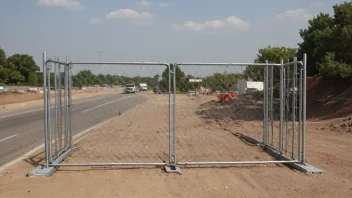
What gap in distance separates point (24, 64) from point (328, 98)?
3571 inches

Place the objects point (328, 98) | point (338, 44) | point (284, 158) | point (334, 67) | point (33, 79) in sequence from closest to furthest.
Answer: point (284, 158) → point (334, 67) → point (338, 44) → point (328, 98) → point (33, 79)

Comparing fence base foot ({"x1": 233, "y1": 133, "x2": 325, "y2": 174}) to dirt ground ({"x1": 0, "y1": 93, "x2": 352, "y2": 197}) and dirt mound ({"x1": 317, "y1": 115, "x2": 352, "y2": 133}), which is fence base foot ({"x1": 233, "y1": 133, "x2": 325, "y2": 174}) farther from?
dirt mound ({"x1": 317, "y1": 115, "x2": 352, "y2": 133})

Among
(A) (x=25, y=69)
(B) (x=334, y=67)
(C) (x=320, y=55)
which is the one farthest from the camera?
(A) (x=25, y=69)

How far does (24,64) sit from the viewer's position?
99.8 m

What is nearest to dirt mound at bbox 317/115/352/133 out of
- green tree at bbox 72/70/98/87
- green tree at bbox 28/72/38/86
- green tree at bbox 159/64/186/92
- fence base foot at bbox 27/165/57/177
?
green tree at bbox 159/64/186/92

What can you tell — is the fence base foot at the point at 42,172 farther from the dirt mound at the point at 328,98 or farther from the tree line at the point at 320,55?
the dirt mound at the point at 328,98

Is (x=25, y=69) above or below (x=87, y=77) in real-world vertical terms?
above

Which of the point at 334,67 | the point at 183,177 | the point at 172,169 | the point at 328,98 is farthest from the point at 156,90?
the point at 328,98

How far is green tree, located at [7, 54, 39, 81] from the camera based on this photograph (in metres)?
98.2

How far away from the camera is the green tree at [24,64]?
9825cm

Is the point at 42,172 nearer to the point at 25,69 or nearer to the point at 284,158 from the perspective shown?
the point at 284,158

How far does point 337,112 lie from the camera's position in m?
20.6

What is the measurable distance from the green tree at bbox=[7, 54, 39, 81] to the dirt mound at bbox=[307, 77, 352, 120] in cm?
8468

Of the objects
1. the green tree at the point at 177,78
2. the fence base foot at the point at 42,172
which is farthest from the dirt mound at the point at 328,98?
the fence base foot at the point at 42,172
